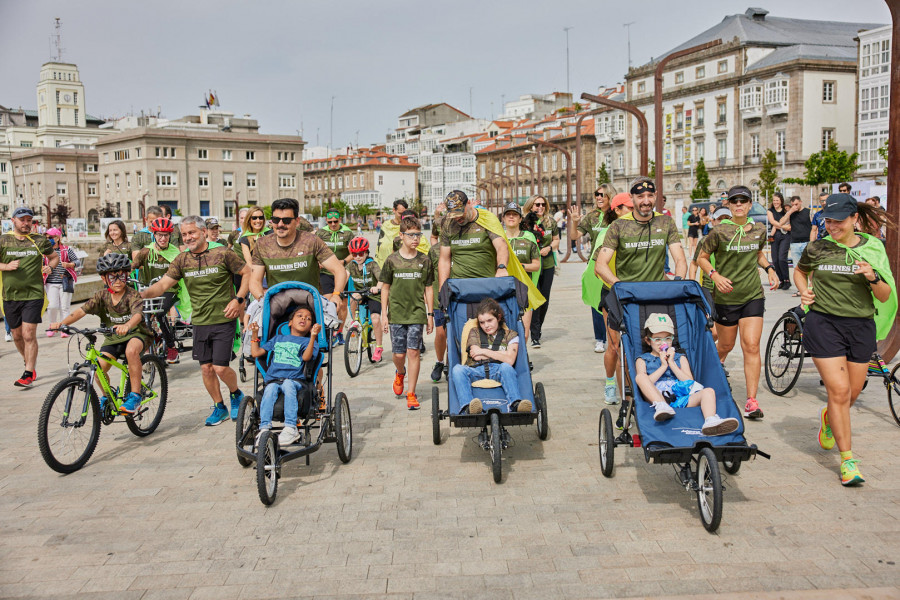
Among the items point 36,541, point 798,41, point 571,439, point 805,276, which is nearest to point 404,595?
point 36,541

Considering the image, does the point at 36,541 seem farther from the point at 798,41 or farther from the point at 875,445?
the point at 798,41

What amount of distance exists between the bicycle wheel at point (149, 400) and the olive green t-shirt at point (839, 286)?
227 inches

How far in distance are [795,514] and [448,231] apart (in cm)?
427

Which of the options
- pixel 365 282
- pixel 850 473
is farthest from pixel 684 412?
pixel 365 282

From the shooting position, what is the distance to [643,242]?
7.23m

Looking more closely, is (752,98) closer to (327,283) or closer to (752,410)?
(327,283)

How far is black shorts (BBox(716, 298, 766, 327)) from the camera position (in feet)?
24.6

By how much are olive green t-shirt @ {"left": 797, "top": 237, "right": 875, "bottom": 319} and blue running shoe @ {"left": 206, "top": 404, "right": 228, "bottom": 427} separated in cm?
Answer: 548

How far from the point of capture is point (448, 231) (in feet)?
26.7

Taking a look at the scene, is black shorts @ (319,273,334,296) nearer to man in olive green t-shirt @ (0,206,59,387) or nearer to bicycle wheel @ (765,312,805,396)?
man in olive green t-shirt @ (0,206,59,387)

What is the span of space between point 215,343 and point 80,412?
141 centimetres

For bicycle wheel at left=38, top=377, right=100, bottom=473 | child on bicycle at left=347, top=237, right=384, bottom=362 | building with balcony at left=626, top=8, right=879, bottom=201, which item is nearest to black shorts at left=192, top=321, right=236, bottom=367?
bicycle wheel at left=38, top=377, right=100, bottom=473

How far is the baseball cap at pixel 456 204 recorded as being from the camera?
7836 mm

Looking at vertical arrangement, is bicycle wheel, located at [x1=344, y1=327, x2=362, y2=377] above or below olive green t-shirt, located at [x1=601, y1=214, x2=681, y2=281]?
below
